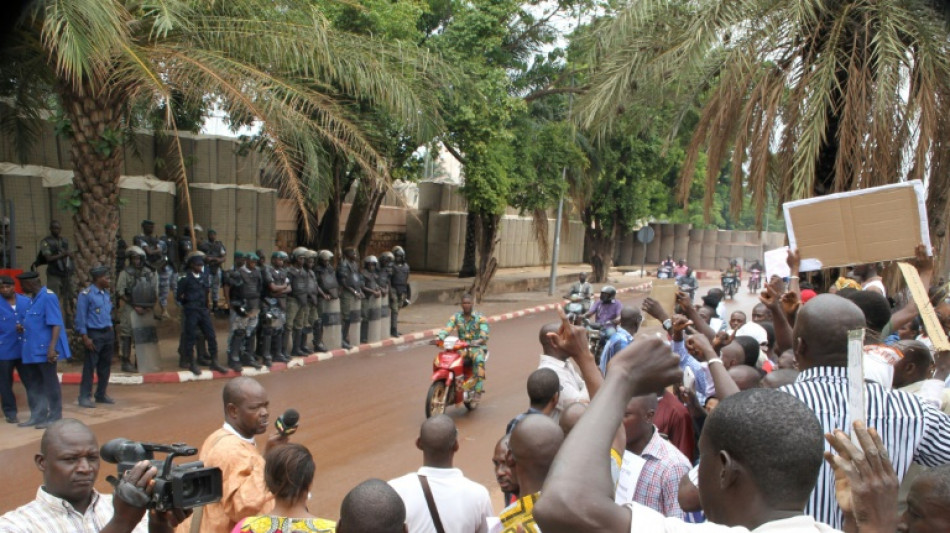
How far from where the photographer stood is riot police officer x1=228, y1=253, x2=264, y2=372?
41.2 ft

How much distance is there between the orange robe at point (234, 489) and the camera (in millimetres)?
3998

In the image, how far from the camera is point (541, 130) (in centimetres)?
2277

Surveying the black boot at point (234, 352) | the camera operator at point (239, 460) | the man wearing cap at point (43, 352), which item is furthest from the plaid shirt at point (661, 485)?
the black boot at point (234, 352)

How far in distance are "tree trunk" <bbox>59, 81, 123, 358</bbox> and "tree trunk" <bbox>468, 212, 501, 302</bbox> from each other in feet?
41.7

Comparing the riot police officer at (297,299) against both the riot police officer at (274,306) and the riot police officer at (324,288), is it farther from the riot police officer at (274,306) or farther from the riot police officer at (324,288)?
the riot police officer at (324,288)

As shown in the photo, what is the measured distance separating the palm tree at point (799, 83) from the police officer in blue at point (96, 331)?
253 inches

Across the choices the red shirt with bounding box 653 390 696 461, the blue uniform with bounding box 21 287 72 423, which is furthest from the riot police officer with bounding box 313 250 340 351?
the red shirt with bounding box 653 390 696 461

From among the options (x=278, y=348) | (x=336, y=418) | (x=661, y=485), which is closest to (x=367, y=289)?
(x=278, y=348)

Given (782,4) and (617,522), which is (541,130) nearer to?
(782,4)

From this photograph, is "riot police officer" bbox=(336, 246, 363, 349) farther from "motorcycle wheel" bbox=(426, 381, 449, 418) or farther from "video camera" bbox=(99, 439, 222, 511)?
"video camera" bbox=(99, 439, 222, 511)

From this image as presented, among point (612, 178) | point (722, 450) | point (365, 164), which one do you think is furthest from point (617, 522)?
point (612, 178)

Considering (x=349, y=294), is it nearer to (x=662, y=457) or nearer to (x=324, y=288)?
(x=324, y=288)

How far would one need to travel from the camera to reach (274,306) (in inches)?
520

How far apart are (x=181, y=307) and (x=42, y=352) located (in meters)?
3.33
